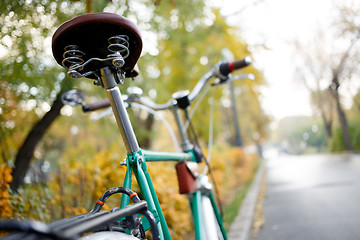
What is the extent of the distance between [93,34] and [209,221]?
130 centimetres

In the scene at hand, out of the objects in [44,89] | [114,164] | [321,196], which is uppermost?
[44,89]

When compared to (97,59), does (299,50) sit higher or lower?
higher

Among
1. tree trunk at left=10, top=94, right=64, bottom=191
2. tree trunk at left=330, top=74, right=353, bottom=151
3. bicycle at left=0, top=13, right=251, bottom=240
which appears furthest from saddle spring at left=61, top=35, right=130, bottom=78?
tree trunk at left=330, top=74, right=353, bottom=151

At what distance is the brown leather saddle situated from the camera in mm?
1132

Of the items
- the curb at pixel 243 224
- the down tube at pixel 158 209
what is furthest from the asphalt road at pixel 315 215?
the down tube at pixel 158 209

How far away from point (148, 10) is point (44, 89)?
1968 mm

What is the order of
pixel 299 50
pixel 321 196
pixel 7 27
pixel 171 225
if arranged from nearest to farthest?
1. pixel 7 27
2. pixel 171 225
3. pixel 321 196
4. pixel 299 50

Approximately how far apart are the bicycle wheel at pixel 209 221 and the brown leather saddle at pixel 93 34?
3.73 feet

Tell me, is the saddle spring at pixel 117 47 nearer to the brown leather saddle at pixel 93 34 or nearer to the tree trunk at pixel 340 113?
the brown leather saddle at pixel 93 34

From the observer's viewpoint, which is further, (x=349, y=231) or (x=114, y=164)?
(x=349, y=231)

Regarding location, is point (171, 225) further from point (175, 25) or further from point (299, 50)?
point (299, 50)

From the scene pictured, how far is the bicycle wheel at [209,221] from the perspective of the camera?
5.89 feet

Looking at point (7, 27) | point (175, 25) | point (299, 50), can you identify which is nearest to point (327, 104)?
point (299, 50)

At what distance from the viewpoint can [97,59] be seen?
1.24 meters
